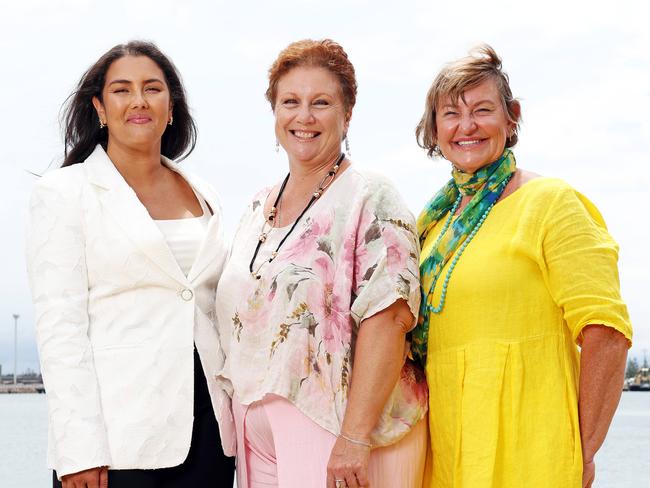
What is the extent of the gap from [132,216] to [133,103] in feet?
1.47

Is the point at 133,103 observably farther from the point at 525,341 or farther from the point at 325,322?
the point at 525,341

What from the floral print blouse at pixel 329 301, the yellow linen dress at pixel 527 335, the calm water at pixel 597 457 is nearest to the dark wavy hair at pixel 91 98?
the floral print blouse at pixel 329 301

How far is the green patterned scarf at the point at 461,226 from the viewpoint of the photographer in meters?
3.12

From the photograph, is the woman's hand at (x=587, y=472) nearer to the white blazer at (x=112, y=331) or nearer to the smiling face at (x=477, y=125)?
the smiling face at (x=477, y=125)

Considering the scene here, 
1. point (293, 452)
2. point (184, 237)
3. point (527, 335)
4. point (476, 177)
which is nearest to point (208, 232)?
point (184, 237)

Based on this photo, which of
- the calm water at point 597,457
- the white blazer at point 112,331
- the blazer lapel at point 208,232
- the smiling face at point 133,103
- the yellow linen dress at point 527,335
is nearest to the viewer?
the yellow linen dress at point 527,335

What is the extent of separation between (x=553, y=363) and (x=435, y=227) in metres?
0.71

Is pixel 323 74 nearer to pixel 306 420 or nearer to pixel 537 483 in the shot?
pixel 306 420

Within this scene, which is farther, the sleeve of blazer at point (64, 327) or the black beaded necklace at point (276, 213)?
the black beaded necklace at point (276, 213)

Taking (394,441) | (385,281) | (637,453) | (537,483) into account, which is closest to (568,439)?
(537,483)

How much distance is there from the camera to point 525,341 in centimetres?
295

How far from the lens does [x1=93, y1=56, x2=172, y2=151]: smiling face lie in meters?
3.40

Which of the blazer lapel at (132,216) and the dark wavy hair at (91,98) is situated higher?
the dark wavy hair at (91,98)

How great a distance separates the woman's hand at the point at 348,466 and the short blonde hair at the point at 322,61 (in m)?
1.19
